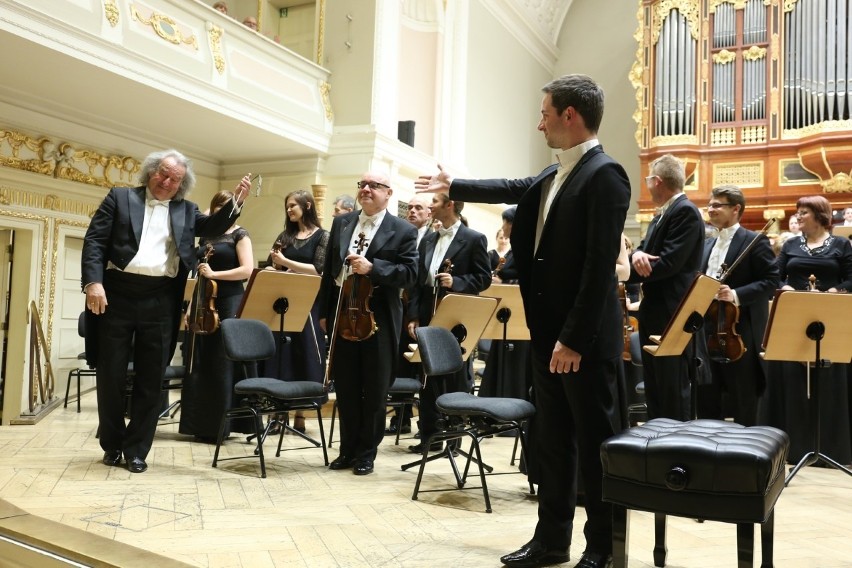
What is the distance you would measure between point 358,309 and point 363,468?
0.82 m

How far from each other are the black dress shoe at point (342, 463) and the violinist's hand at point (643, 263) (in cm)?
178

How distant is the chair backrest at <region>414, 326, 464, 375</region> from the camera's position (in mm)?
3693

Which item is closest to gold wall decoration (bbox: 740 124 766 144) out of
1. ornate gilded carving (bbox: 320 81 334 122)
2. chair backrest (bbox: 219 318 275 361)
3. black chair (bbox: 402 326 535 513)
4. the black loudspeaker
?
the black loudspeaker

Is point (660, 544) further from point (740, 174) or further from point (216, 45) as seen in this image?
point (740, 174)

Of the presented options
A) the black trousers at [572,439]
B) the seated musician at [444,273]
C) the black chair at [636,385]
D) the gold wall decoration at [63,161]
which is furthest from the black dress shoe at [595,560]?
the gold wall decoration at [63,161]

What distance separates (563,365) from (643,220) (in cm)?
990

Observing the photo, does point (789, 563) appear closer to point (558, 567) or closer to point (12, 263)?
point (558, 567)

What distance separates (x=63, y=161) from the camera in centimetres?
805

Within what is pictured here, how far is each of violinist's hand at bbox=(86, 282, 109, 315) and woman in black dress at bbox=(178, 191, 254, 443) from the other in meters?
0.96

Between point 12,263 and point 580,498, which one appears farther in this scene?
point 12,263

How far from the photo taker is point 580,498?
11.3 ft

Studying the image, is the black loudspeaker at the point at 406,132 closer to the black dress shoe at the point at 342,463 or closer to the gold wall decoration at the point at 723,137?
the gold wall decoration at the point at 723,137

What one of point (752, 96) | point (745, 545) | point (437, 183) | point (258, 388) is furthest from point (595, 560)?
point (752, 96)

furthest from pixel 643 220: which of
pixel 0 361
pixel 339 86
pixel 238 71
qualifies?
pixel 0 361
